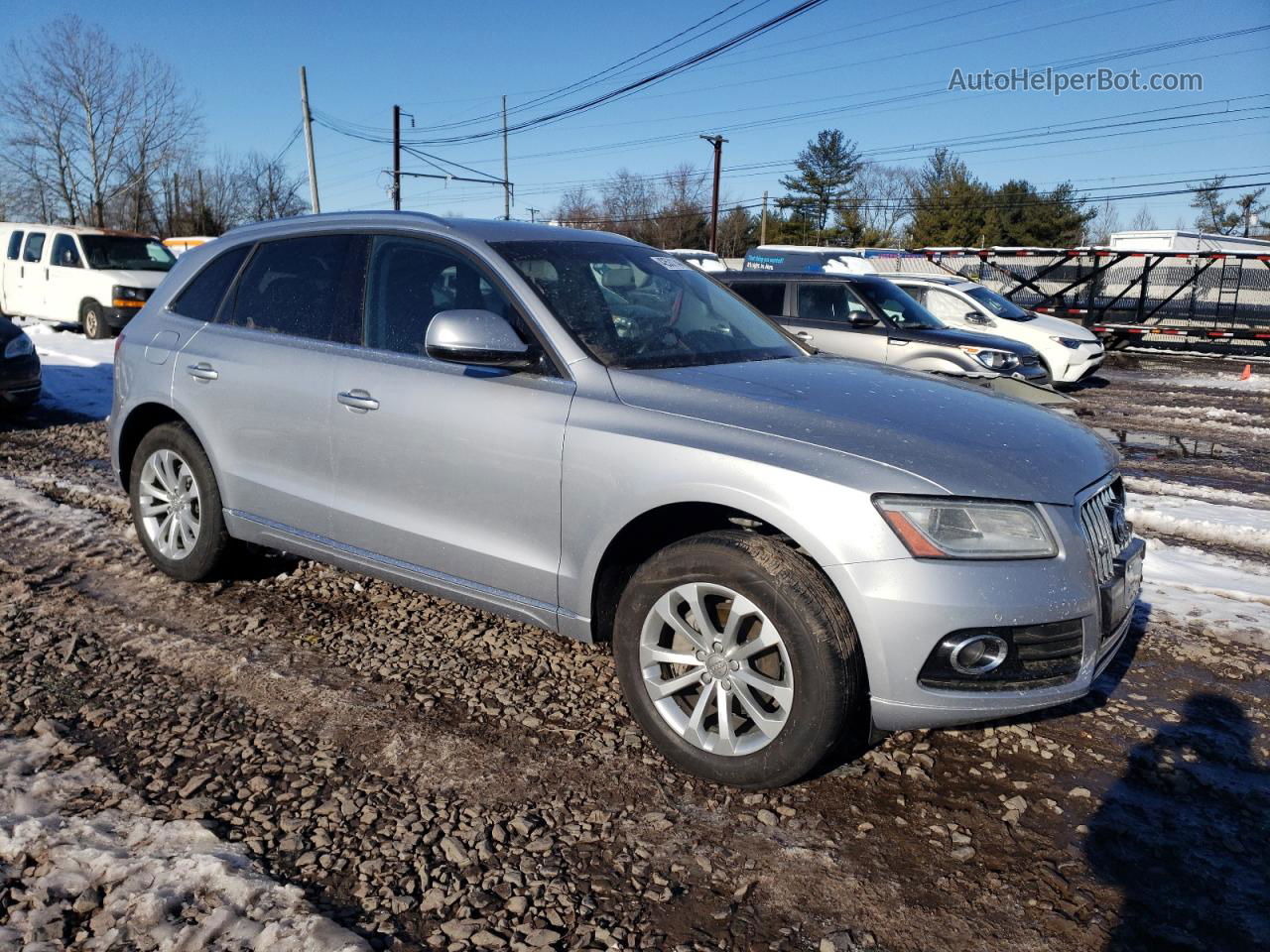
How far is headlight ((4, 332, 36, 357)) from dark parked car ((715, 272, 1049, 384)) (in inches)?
282

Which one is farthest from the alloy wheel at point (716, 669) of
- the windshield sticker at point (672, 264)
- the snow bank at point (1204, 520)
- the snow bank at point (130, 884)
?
the snow bank at point (1204, 520)

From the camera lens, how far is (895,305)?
37.3ft

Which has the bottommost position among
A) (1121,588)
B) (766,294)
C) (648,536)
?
(1121,588)

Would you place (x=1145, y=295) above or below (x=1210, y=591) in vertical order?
above

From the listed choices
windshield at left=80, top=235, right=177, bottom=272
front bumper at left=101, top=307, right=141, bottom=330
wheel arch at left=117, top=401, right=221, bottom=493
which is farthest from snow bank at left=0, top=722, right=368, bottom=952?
windshield at left=80, top=235, right=177, bottom=272

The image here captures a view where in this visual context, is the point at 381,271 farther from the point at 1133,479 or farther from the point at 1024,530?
the point at 1133,479

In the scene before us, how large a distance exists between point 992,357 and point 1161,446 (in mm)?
2017

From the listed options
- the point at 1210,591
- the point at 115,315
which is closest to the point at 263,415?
the point at 1210,591

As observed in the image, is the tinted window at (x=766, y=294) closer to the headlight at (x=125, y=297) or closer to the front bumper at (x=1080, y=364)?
the front bumper at (x=1080, y=364)

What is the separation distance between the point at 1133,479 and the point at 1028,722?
5.14m

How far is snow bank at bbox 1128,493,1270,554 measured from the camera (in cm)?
643

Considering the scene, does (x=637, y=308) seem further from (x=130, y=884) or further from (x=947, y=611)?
(x=130, y=884)

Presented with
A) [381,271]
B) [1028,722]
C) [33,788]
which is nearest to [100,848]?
[33,788]

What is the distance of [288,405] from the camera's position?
4.26m
